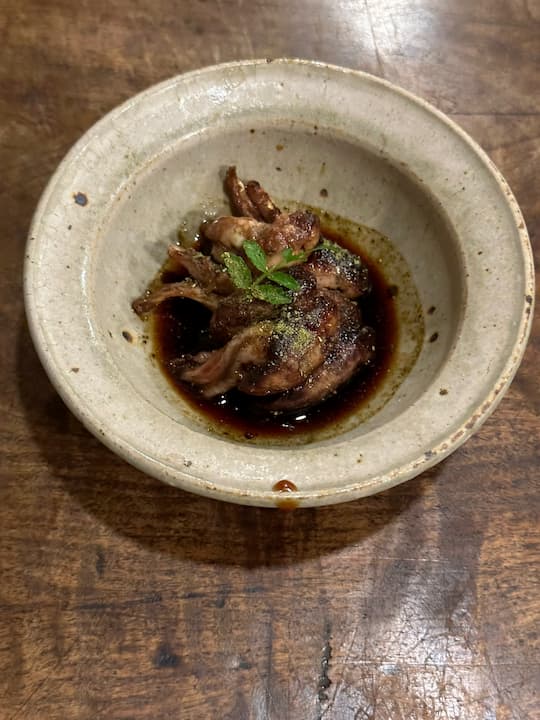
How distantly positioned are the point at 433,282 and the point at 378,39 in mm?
1440

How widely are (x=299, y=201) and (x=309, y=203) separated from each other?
40 millimetres

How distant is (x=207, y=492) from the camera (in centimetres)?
150

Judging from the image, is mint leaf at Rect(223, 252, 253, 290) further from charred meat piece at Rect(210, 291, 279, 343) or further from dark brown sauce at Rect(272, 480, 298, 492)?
dark brown sauce at Rect(272, 480, 298, 492)

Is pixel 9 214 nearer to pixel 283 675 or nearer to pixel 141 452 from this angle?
pixel 141 452

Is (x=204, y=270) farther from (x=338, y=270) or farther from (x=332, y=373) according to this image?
(x=332, y=373)

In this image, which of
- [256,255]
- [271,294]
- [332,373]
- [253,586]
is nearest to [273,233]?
[256,255]

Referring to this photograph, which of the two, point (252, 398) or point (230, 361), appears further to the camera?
point (252, 398)

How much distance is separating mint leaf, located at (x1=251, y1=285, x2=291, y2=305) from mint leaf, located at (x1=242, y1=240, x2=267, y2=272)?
6 centimetres

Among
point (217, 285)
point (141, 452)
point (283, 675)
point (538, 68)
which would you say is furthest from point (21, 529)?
point (538, 68)

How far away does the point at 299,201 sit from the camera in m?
2.42

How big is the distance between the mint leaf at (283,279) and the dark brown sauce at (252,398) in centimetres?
39

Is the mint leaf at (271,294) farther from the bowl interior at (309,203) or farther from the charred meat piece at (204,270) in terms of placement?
the bowl interior at (309,203)

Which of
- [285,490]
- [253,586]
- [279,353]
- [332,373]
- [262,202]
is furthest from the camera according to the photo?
[262,202]

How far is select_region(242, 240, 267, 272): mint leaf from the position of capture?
6.29 feet
